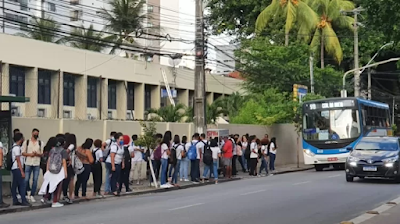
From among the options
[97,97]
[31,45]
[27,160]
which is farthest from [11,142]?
[97,97]

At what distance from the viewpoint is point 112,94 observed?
41250mm

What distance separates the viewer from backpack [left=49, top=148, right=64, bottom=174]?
52.7 ft

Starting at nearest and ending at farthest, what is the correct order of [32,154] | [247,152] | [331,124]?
[32,154] < [247,152] < [331,124]

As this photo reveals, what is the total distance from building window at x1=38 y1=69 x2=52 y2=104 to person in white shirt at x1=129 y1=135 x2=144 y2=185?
1317 cm

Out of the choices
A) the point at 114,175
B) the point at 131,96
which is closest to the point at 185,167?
the point at 114,175

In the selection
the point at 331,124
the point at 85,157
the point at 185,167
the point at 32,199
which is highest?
the point at 331,124

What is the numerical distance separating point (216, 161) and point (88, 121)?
5.91m

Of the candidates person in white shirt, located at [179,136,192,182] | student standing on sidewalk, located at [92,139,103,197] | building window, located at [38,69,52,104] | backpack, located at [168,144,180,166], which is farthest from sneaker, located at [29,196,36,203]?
building window, located at [38,69,52,104]

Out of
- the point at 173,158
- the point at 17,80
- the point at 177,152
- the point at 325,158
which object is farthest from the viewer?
the point at 17,80

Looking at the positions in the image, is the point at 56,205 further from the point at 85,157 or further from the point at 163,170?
the point at 163,170

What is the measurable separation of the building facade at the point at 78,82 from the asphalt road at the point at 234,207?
1498 cm

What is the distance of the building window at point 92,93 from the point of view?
38.6 meters

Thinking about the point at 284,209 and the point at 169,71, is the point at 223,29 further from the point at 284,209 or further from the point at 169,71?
the point at 284,209

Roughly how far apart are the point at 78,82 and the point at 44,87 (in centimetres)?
243
